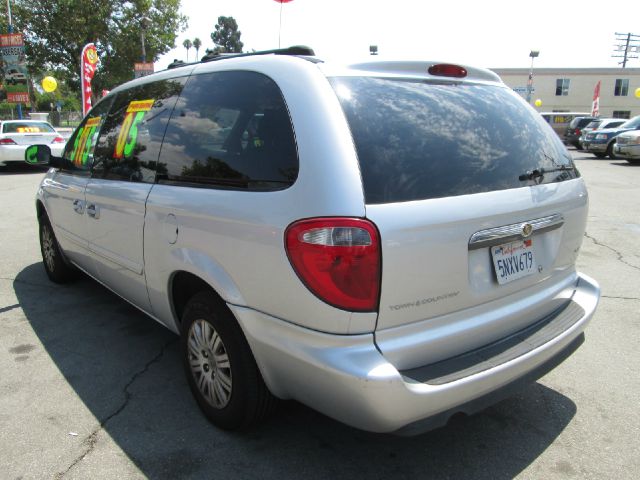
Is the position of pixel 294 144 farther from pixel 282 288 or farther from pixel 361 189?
pixel 282 288

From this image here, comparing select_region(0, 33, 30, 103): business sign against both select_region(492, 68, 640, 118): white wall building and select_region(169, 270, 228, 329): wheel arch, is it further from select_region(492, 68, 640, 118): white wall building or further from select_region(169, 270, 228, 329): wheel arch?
select_region(492, 68, 640, 118): white wall building

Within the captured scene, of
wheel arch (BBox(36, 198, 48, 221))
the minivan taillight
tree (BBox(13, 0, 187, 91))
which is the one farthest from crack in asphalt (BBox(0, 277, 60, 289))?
tree (BBox(13, 0, 187, 91))

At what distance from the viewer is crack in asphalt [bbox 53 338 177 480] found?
7.90 feet

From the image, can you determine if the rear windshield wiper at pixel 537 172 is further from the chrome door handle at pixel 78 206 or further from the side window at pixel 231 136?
the chrome door handle at pixel 78 206

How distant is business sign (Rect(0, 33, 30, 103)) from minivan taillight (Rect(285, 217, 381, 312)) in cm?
2566

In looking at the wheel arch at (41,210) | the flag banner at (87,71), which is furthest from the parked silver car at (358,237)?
the flag banner at (87,71)

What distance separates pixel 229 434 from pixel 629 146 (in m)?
18.7

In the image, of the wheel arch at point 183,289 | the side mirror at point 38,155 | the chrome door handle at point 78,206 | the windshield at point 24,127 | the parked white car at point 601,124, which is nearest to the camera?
the wheel arch at point 183,289

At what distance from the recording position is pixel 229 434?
2629mm

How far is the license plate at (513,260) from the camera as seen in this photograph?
2.26 m

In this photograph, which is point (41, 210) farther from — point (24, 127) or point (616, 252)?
point (24, 127)

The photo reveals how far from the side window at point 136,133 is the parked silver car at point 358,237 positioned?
0.03 metres

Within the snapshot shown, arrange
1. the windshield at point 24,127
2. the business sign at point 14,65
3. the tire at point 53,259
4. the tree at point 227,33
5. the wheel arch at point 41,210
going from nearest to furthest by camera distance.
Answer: the tire at point 53,259 → the wheel arch at point 41,210 → the windshield at point 24,127 → the business sign at point 14,65 → the tree at point 227,33

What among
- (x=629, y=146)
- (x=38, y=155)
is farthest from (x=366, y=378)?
(x=629, y=146)
